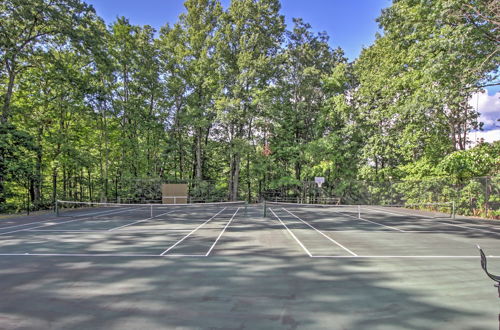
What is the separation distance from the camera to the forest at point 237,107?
15.9m

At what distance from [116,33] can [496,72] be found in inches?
1125

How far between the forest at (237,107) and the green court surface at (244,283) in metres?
9.62

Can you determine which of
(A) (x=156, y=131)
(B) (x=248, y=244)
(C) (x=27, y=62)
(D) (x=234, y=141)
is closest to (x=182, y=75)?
(A) (x=156, y=131)

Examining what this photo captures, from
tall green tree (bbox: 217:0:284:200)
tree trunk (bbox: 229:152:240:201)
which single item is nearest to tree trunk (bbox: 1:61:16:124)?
tall green tree (bbox: 217:0:284:200)

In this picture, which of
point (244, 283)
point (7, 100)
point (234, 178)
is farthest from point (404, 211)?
point (7, 100)

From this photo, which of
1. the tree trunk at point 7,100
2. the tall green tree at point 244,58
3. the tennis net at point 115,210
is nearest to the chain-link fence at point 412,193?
the tall green tree at point 244,58

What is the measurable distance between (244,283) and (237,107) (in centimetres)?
2376

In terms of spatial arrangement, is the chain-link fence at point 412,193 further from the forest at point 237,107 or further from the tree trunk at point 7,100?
the tree trunk at point 7,100

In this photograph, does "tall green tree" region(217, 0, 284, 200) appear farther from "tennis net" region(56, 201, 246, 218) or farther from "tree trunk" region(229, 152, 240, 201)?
"tennis net" region(56, 201, 246, 218)

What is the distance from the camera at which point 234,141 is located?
91.1 feet

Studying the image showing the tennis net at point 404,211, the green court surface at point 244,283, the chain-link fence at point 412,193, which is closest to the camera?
the green court surface at point 244,283

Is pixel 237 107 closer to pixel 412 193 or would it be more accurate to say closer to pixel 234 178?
pixel 234 178

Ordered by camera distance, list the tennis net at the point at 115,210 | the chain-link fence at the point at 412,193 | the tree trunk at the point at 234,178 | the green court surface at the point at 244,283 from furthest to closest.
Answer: the tree trunk at the point at 234,178 → the tennis net at the point at 115,210 → the chain-link fence at the point at 412,193 → the green court surface at the point at 244,283

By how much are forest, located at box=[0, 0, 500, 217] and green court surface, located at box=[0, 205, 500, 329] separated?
9621 mm
